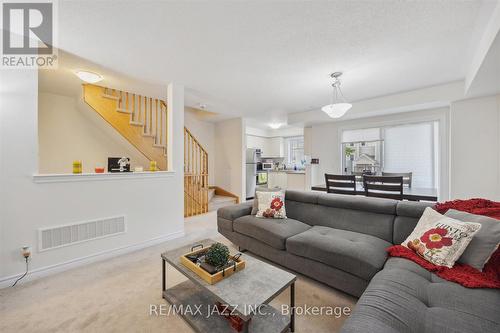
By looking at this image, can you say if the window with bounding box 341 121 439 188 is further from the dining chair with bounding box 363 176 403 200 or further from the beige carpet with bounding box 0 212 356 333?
A: the beige carpet with bounding box 0 212 356 333

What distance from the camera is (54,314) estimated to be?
5.25ft

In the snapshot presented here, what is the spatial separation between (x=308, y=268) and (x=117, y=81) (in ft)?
12.1

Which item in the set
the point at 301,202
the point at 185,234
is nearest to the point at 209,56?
the point at 301,202

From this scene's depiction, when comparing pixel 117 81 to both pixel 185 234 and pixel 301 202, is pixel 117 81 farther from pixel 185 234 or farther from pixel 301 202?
pixel 301 202

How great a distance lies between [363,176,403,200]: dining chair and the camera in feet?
8.34

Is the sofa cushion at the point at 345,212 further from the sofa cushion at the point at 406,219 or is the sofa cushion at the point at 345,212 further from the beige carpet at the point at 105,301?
the beige carpet at the point at 105,301

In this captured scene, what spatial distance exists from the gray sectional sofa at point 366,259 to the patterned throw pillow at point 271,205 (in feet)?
0.41

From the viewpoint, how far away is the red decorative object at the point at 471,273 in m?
1.24

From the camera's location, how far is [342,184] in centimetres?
302

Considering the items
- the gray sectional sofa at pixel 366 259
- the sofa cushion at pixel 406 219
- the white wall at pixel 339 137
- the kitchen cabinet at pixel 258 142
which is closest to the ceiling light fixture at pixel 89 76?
the gray sectional sofa at pixel 366 259

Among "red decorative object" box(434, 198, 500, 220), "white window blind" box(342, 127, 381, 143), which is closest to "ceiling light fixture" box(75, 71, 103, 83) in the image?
"red decorative object" box(434, 198, 500, 220)

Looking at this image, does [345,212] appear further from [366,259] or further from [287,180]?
[287,180]

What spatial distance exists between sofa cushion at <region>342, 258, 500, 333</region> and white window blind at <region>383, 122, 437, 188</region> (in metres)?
3.53

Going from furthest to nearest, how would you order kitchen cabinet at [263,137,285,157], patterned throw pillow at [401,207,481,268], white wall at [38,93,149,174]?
kitchen cabinet at [263,137,285,157] → white wall at [38,93,149,174] → patterned throw pillow at [401,207,481,268]
